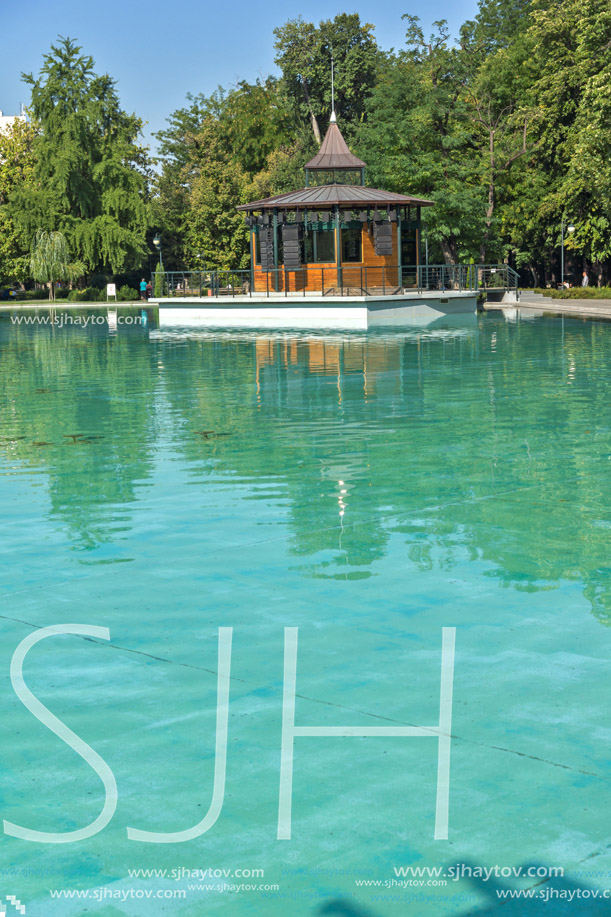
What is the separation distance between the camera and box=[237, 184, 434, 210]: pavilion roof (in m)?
45.5

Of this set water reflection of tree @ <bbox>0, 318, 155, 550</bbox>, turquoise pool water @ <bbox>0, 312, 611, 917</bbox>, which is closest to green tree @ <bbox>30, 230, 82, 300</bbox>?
water reflection of tree @ <bbox>0, 318, 155, 550</bbox>

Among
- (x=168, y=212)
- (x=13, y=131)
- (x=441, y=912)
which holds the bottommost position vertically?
(x=441, y=912)

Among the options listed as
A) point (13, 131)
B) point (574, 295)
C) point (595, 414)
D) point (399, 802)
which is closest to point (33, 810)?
point (399, 802)

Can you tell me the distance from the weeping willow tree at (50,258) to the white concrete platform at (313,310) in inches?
1177

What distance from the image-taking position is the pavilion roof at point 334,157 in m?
52.7

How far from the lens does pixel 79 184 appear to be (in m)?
78.3

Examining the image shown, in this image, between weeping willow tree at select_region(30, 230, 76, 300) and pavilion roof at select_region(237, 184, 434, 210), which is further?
weeping willow tree at select_region(30, 230, 76, 300)

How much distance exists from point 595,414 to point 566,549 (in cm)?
764

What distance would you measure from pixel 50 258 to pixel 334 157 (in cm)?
2990

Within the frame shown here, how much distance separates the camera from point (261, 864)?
3.98 metres

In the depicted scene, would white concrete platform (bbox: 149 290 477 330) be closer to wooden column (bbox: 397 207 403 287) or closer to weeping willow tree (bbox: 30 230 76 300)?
wooden column (bbox: 397 207 403 287)

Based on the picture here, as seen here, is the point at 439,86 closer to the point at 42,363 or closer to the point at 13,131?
the point at 42,363

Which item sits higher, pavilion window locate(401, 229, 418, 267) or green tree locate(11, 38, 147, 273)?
green tree locate(11, 38, 147, 273)

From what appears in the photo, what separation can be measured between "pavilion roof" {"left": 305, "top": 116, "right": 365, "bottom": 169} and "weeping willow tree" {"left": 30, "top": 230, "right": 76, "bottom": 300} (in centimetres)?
2826
